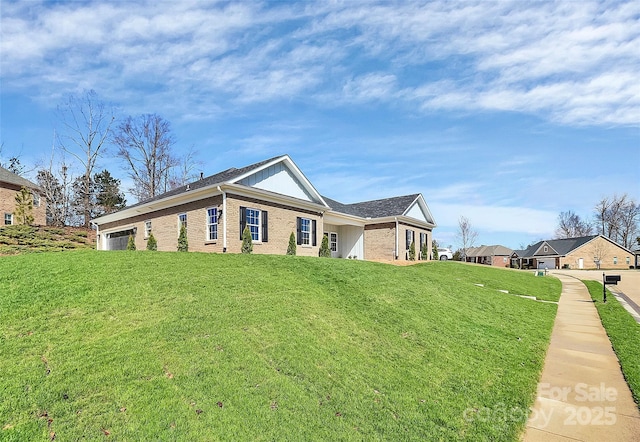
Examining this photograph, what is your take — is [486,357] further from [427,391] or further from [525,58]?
[525,58]

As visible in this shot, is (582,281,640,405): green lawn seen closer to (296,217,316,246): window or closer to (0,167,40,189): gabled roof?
(296,217,316,246): window

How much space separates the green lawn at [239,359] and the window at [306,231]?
10.4m

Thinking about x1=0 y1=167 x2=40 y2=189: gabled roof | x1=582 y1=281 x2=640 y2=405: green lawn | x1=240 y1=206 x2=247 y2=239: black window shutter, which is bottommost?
x1=582 y1=281 x2=640 y2=405: green lawn

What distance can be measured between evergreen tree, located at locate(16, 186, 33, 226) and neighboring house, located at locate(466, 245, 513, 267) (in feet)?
246

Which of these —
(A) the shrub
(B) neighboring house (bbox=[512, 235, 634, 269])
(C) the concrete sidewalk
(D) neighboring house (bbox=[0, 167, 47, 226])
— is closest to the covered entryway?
(D) neighboring house (bbox=[0, 167, 47, 226])

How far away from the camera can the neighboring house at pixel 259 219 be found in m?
15.4

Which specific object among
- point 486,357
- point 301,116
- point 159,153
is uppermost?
point 159,153

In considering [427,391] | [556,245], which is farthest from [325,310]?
[556,245]

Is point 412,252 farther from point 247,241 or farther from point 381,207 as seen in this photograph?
point 247,241

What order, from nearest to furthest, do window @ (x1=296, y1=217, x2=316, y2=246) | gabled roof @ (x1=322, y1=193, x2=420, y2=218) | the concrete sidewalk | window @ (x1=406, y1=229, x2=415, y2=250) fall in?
the concrete sidewalk, window @ (x1=296, y1=217, x2=316, y2=246), gabled roof @ (x1=322, y1=193, x2=420, y2=218), window @ (x1=406, y1=229, x2=415, y2=250)

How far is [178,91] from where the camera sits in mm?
13141

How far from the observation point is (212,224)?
1572cm

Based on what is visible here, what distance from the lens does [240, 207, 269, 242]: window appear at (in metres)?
15.6

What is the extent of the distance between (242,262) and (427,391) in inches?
256
